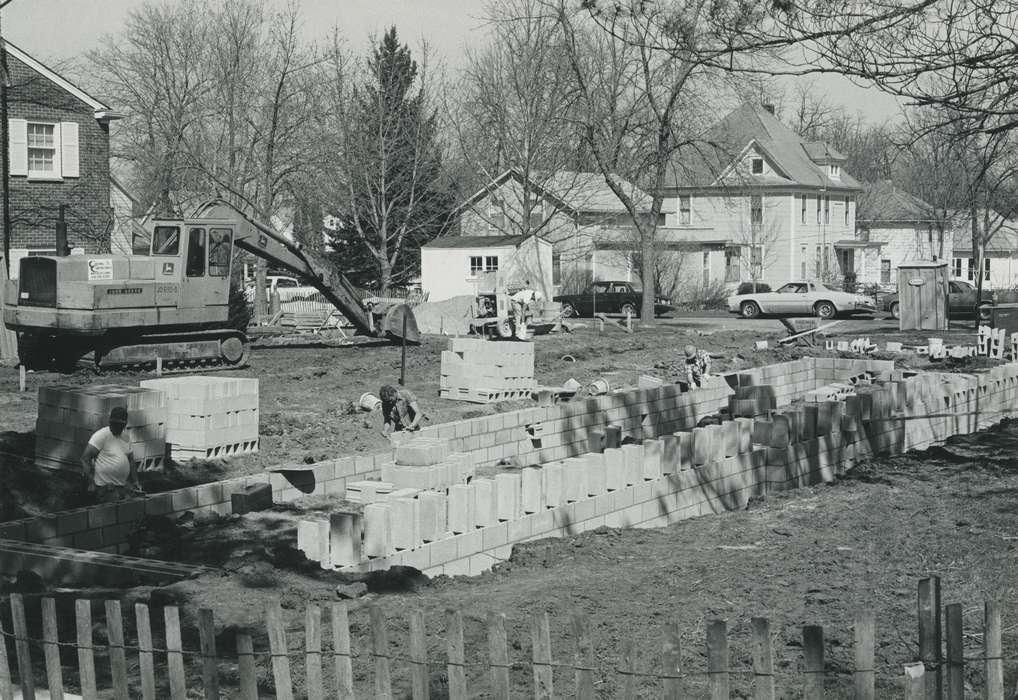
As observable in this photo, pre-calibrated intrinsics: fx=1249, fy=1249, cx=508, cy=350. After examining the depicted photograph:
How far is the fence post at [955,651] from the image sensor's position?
4.72 m

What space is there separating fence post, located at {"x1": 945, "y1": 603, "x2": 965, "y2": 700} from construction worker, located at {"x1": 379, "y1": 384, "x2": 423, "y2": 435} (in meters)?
10.4

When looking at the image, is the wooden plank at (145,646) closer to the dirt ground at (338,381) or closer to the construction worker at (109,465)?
the construction worker at (109,465)

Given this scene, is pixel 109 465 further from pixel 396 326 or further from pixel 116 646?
pixel 396 326

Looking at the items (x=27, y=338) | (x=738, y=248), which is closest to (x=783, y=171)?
(x=738, y=248)

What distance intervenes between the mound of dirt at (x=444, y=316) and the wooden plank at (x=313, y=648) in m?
27.6

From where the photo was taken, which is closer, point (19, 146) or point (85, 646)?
point (85, 646)

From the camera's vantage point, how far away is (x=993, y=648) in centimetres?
486

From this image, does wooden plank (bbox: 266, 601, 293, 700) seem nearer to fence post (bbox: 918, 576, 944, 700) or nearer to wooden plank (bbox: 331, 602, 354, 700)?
wooden plank (bbox: 331, 602, 354, 700)

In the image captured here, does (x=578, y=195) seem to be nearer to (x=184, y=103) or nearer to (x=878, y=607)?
(x=184, y=103)

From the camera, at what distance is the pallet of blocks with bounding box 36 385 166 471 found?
12258 mm

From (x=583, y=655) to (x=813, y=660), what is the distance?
87 centimetres

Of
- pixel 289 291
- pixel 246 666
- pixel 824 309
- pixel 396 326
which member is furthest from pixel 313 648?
pixel 289 291

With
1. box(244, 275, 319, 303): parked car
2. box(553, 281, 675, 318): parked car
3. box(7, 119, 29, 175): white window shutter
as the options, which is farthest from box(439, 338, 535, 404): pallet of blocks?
box(244, 275, 319, 303): parked car

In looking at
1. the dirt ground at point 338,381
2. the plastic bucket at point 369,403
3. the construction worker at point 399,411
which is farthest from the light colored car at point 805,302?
the construction worker at point 399,411
